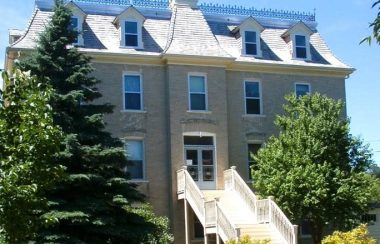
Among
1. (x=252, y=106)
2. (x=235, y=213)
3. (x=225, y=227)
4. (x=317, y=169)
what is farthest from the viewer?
(x=252, y=106)

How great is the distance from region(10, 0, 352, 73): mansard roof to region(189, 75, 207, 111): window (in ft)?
3.93

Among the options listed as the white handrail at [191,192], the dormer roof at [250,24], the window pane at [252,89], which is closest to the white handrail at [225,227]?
the white handrail at [191,192]

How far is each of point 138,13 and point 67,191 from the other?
12.4 metres

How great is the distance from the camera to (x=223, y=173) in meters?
28.3

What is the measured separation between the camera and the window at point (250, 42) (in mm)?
30766

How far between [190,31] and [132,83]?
3768mm

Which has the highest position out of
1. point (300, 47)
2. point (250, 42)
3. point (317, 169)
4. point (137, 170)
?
point (250, 42)

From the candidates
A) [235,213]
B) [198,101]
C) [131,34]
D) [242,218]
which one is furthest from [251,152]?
[131,34]

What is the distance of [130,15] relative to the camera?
2911 centimetres

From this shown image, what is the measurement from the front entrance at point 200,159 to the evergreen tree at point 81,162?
25.6ft

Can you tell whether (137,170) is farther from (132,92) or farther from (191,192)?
(132,92)

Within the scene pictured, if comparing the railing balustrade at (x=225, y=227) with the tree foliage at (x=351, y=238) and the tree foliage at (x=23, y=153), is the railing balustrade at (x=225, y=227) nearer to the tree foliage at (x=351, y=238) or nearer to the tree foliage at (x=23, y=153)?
the tree foliage at (x=351, y=238)

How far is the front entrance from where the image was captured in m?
28.4

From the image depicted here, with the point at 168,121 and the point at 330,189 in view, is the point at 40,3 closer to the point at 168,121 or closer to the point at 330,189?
the point at 168,121
